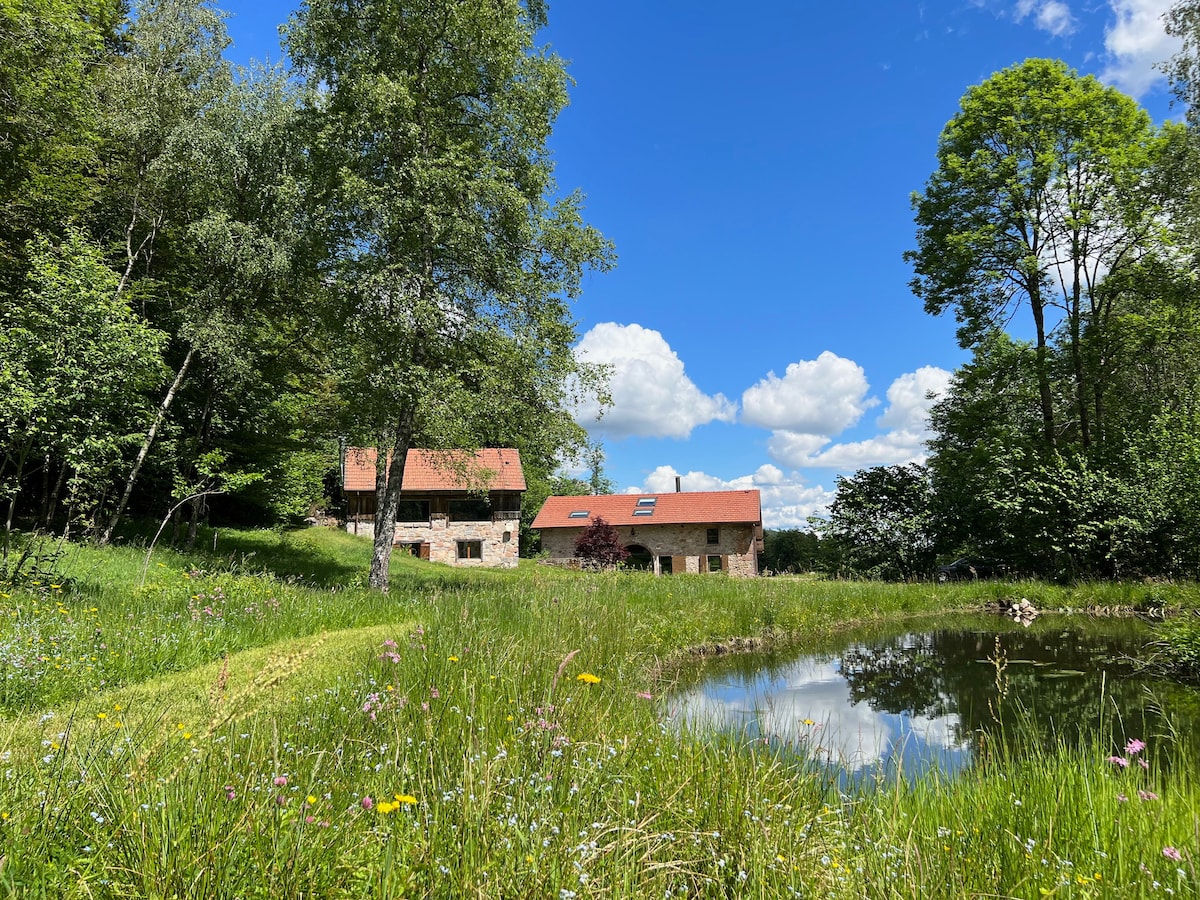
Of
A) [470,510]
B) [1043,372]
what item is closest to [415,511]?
[470,510]

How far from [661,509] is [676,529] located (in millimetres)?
1594

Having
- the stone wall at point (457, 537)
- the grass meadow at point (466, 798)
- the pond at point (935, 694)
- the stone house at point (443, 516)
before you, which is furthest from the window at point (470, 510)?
the grass meadow at point (466, 798)

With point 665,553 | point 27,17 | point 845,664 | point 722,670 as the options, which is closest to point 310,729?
point 722,670

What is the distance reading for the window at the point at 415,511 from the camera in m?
32.5

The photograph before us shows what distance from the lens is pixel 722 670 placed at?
28.0 feet

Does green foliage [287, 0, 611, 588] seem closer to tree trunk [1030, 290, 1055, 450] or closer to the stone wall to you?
tree trunk [1030, 290, 1055, 450]

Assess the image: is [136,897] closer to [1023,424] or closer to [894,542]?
[894,542]

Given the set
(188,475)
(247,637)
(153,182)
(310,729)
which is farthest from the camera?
(188,475)

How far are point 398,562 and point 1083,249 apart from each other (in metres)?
26.3

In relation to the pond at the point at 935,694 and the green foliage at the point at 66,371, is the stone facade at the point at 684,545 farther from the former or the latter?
the green foliage at the point at 66,371

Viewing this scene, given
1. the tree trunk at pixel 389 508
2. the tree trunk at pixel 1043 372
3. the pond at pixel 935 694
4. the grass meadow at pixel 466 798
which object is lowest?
the pond at pixel 935 694


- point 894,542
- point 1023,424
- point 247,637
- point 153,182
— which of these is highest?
point 153,182

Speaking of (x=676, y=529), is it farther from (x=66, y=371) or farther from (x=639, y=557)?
(x=66, y=371)

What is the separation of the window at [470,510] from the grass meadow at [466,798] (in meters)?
27.4
